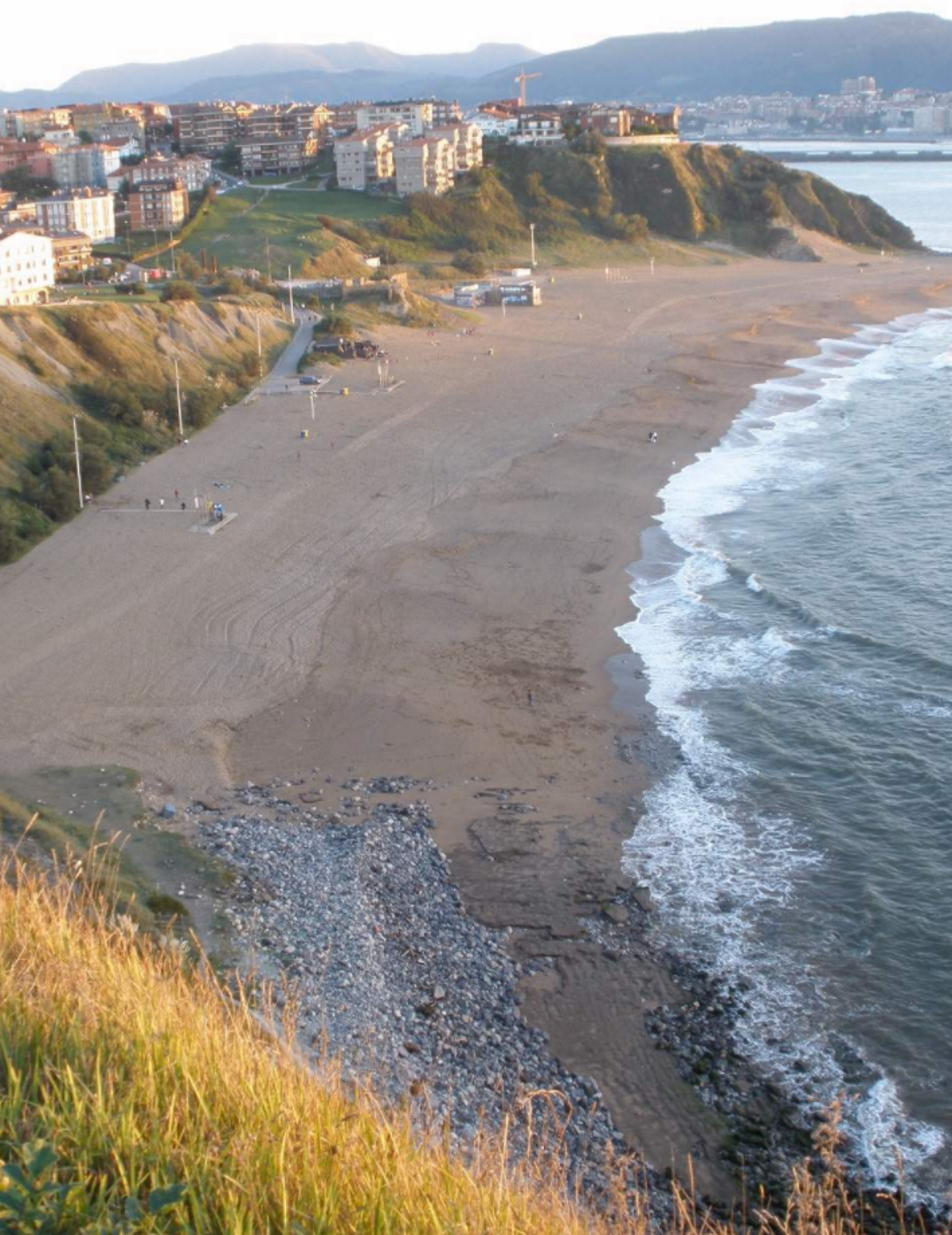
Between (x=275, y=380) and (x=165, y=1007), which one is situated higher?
(x=165, y=1007)

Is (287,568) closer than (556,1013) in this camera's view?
No

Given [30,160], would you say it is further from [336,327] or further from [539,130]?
[336,327]

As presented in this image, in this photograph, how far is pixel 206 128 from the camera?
8394 cm

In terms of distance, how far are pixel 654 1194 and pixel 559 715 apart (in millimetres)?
8577

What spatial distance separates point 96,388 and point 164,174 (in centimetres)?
3833

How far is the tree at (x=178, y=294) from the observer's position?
3969 centimetres

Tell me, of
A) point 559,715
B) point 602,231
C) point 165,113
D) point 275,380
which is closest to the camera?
point 559,715

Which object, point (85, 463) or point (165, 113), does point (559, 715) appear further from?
point (165, 113)

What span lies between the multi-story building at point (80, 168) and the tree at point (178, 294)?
31.2m

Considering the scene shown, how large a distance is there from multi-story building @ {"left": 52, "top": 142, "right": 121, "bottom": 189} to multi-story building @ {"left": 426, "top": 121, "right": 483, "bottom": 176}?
1814cm

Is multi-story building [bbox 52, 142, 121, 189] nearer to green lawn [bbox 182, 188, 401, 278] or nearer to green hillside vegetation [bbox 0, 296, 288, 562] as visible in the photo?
green lawn [bbox 182, 188, 401, 278]

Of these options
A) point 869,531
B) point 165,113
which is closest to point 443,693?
point 869,531

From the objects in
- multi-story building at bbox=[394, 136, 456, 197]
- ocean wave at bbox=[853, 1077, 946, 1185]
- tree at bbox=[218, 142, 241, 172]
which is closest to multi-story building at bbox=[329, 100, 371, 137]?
tree at bbox=[218, 142, 241, 172]

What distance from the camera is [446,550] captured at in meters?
23.8
